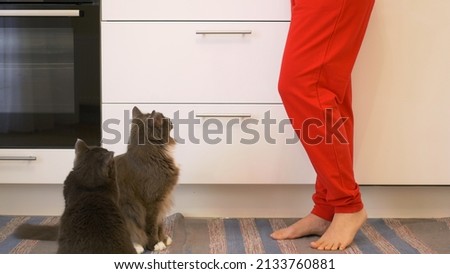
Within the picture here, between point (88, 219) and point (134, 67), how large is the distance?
775mm

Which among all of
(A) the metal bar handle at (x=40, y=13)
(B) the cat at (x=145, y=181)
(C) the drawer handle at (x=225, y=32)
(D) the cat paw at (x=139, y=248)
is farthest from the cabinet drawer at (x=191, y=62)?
(D) the cat paw at (x=139, y=248)

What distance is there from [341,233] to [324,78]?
48 centimetres

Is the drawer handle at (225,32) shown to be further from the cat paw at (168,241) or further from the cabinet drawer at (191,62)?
the cat paw at (168,241)

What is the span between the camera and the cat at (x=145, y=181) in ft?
5.88

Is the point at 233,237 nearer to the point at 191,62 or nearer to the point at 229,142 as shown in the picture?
the point at 229,142

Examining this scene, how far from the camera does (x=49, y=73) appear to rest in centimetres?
212

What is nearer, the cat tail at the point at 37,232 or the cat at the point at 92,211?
the cat at the point at 92,211

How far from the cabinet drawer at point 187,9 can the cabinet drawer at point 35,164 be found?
19.9 inches

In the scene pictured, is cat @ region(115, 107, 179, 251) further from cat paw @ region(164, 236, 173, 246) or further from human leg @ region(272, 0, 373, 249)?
human leg @ region(272, 0, 373, 249)

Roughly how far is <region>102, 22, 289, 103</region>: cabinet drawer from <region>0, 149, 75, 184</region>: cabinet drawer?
0.86 feet

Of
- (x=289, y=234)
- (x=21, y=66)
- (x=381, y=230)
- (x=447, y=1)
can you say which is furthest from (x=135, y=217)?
(x=447, y=1)

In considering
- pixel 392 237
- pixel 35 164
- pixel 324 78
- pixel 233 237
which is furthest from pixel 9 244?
pixel 392 237

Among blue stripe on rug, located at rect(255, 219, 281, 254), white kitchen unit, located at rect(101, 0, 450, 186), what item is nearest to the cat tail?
white kitchen unit, located at rect(101, 0, 450, 186)

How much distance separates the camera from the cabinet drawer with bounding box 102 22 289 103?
2.07 meters
